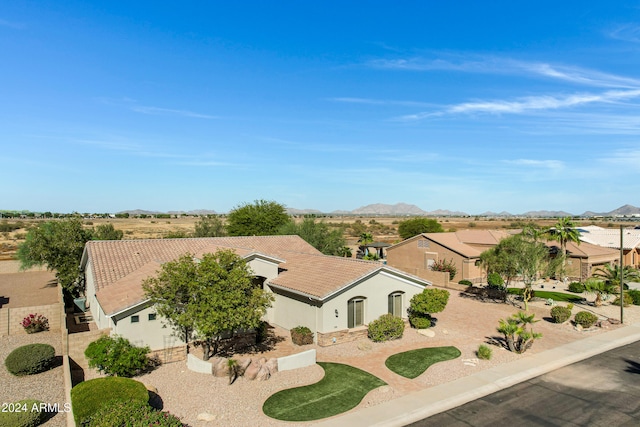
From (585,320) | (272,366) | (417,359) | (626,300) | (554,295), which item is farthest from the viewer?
(554,295)

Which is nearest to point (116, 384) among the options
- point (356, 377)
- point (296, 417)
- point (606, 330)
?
point (296, 417)

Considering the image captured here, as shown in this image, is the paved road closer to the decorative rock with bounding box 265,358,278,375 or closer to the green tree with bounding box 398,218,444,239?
the decorative rock with bounding box 265,358,278,375

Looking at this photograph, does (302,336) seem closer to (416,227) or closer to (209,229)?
(209,229)

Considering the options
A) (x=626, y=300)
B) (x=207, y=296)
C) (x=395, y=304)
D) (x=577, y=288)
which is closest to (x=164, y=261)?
(x=207, y=296)

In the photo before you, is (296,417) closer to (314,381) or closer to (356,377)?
(314,381)

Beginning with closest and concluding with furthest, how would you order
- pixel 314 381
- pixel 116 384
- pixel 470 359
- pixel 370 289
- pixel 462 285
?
1. pixel 116 384
2. pixel 314 381
3. pixel 470 359
4. pixel 370 289
5. pixel 462 285
